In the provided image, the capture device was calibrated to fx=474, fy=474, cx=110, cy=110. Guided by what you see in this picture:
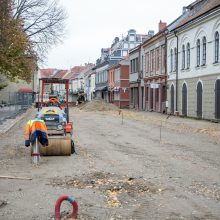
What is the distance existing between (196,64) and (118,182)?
27.1m

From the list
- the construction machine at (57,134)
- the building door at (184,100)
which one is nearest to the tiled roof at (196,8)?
the building door at (184,100)

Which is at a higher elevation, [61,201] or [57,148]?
[61,201]

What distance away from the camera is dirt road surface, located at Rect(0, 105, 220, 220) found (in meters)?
7.91

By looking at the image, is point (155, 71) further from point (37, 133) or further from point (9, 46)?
point (37, 133)

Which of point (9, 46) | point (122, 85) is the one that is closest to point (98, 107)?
point (122, 85)

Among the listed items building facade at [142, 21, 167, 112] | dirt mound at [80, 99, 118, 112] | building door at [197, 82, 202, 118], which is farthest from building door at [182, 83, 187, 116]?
dirt mound at [80, 99, 118, 112]

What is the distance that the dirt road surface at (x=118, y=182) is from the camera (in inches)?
312

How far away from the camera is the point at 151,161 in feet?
44.0

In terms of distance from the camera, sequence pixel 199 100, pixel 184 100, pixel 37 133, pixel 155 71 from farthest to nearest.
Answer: pixel 155 71 → pixel 184 100 → pixel 199 100 → pixel 37 133

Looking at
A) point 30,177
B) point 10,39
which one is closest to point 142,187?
point 30,177

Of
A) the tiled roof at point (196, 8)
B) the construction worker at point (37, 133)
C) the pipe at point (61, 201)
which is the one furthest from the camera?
the tiled roof at point (196, 8)

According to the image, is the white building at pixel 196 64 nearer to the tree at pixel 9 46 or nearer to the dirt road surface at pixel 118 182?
the tree at pixel 9 46

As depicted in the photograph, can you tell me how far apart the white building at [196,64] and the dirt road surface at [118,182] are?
628 inches

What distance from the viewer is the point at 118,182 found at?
1016 centimetres
